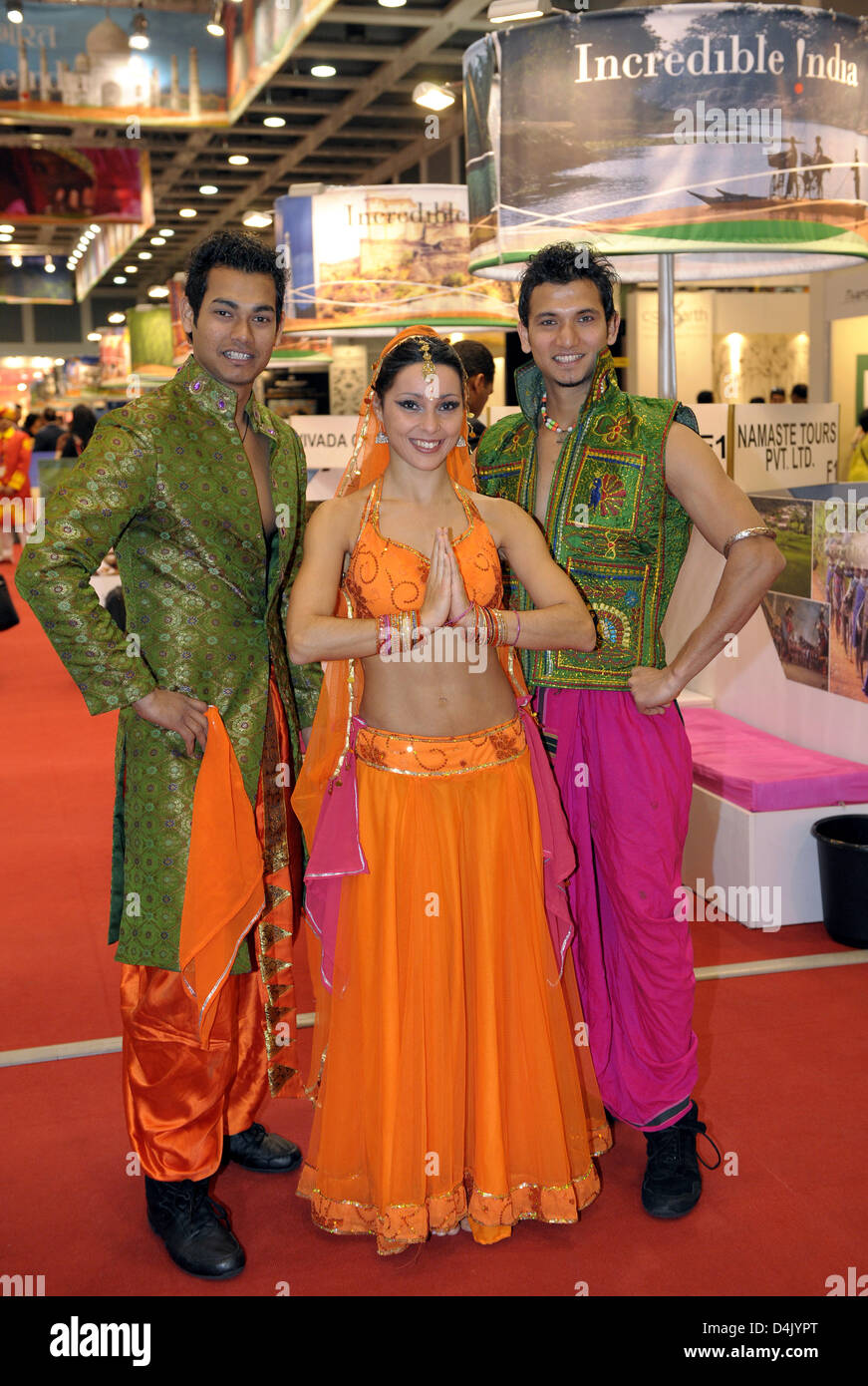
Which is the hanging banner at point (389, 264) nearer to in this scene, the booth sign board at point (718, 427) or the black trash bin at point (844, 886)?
the booth sign board at point (718, 427)

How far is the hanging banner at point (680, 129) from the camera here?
3.37m

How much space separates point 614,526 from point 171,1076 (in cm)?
133

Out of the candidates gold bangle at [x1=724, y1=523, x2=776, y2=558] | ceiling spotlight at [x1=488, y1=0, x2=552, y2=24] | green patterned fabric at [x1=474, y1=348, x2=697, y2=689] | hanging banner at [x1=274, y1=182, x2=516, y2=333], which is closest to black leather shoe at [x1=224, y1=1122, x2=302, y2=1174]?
green patterned fabric at [x1=474, y1=348, x2=697, y2=689]

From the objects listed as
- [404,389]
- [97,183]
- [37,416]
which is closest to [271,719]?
[404,389]

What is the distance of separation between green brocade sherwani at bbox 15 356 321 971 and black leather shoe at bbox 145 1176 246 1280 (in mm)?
429

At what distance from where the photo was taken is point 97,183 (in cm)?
1437

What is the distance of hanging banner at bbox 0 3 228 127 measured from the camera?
33.0ft

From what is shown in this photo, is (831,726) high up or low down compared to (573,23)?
down

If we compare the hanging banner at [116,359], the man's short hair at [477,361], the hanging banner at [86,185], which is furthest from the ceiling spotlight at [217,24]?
the hanging banner at [116,359]

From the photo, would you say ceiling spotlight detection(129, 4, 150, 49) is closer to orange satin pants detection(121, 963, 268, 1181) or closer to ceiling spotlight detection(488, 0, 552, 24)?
ceiling spotlight detection(488, 0, 552, 24)

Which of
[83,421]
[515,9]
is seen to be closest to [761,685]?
[515,9]

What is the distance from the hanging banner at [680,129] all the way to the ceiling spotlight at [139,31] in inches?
300
